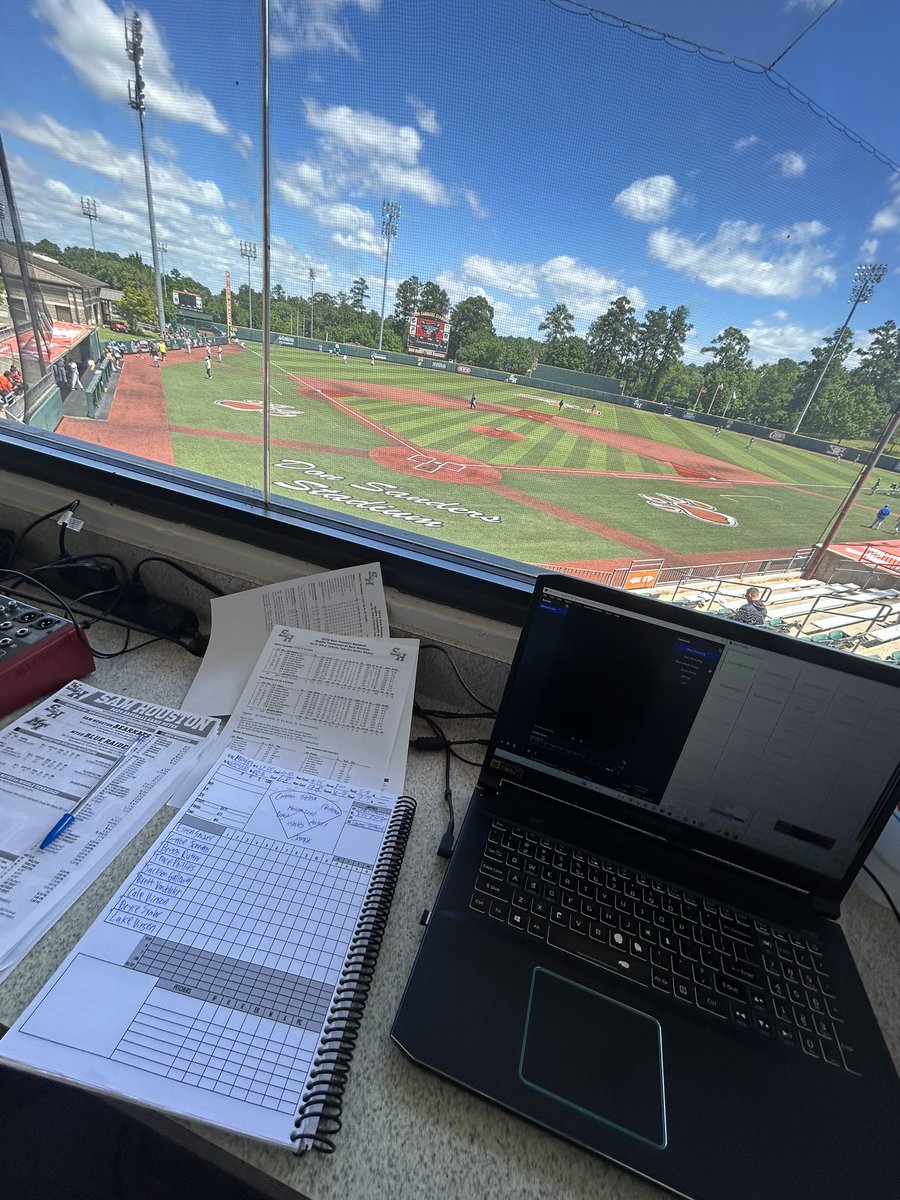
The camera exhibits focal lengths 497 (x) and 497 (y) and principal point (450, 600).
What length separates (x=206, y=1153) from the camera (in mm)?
313

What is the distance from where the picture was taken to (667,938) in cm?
48

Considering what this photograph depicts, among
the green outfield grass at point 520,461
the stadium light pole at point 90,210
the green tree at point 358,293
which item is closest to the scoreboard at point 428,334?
the green tree at point 358,293

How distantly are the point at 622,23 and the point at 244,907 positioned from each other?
1.82 meters

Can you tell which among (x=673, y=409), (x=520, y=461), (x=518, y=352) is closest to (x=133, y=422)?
(x=518, y=352)

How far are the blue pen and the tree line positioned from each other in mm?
744

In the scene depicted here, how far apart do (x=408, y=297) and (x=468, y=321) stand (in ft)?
0.93

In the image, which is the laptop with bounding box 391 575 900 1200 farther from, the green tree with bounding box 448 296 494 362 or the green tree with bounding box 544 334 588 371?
the green tree with bounding box 448 296 494 362

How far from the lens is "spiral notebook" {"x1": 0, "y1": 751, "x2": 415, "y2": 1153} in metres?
0.33

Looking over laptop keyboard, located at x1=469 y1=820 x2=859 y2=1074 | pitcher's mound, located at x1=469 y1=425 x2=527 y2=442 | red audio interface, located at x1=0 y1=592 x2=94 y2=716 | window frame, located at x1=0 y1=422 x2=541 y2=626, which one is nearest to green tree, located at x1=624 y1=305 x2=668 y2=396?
window frame, located at x1=0 y1=422 x2=541 y2=626

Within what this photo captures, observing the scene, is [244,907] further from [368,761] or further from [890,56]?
[890,56]

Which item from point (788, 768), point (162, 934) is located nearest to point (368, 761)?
point (162, 934)

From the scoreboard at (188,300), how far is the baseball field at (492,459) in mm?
136

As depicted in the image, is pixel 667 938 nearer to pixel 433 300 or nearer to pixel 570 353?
pixel 570 353

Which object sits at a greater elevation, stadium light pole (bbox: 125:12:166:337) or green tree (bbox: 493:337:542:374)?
stadium light pole (bbox: 125:12:166:337)
